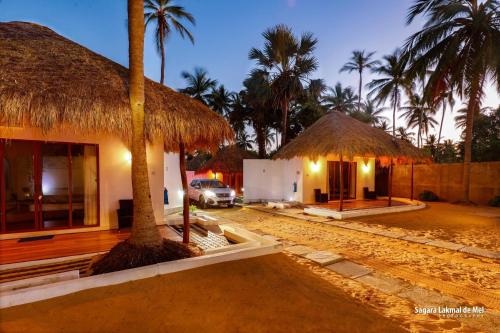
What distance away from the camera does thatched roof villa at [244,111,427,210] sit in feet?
38.1

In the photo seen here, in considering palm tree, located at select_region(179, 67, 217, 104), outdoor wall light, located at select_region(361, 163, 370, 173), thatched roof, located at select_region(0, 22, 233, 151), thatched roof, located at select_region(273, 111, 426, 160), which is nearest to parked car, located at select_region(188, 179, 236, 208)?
thatched roof, located at select_region(273, 111, 426, 160)

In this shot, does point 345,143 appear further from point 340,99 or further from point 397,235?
point 340,99

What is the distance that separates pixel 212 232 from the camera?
7.60 meters

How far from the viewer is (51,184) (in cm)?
679

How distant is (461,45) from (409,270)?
13400 millimetres

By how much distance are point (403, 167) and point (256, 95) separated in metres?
10.7

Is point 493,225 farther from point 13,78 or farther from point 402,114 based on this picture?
point 402,114

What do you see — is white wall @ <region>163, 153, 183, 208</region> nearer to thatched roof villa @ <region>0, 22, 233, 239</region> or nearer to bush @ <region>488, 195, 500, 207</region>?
thatched roof villa @ <region>0, 22, 233, 239</region>

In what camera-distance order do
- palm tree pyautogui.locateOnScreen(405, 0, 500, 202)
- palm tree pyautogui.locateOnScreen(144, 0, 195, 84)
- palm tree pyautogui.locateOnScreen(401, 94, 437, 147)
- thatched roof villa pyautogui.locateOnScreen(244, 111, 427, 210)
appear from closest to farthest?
thatched roof villa pyautogui.locateOnScreen(244, 111, 427, 210)
palm tree pyautogui.locateOnScreen(405, 0, 500, 202)
palm tree pyautogui.locateOnScreen(144, 0, 195, 84)
palm tree pyautogui.locateOnScreen(401, 94, 437, 147)

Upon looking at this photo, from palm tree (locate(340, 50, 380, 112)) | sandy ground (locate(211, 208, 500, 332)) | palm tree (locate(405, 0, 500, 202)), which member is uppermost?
palm tree (locate(340, 50, 380, 112))

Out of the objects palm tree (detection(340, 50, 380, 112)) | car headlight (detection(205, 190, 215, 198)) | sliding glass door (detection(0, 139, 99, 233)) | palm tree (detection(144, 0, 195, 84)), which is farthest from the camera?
palm tree (detection(340, 50, 380, 112))

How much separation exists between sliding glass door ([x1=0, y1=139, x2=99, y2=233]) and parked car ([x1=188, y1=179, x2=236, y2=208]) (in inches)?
285

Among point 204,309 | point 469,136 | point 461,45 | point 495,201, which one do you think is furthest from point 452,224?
point 204,309

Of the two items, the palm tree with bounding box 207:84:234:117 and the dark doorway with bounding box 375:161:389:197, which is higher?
the palm tree with bounding box 207:84:234:117
